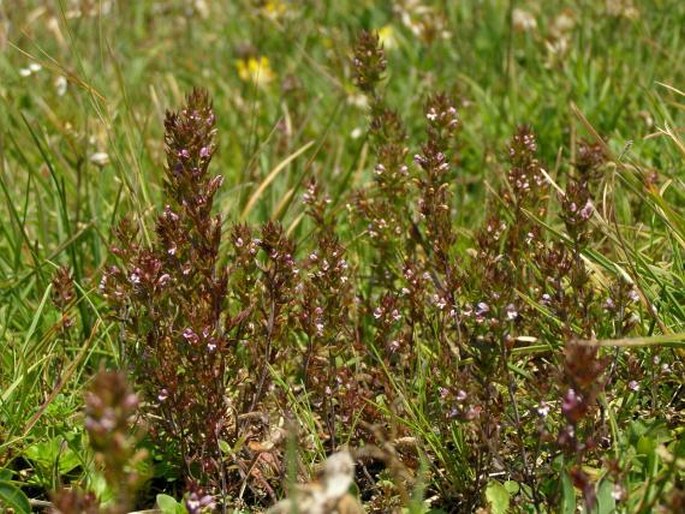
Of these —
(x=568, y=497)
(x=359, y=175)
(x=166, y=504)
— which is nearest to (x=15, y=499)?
(x=166, y=504)

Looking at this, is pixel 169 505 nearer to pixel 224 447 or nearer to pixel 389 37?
pixel 224 447

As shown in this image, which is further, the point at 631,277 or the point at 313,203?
the point at 313,203

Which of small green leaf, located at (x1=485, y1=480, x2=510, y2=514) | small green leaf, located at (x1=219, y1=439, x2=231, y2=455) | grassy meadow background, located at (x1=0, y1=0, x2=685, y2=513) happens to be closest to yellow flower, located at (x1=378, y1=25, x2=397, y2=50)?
grassy meadow background, located at (x1=0, y1=0, x2=685, y2=513)

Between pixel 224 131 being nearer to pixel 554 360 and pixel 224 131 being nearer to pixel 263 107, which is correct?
pixel 263 107

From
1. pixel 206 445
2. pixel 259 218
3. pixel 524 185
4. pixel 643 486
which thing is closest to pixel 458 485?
pixel 643 486

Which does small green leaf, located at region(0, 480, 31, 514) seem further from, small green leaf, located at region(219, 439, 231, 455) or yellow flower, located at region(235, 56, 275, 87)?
yellow flower, located at region(235, 56, 275, 87)

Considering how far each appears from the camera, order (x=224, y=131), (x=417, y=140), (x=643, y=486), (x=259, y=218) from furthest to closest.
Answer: (x=224, y=131) < (x=417, y=140) < (x=259, y=218) < (x=643, y=486)

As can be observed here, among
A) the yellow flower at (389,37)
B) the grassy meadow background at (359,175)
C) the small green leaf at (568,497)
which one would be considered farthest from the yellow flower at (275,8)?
the small green leaf at (568,497)

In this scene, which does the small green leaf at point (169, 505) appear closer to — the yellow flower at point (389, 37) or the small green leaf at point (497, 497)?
the small green leaf at point (497, 497)
